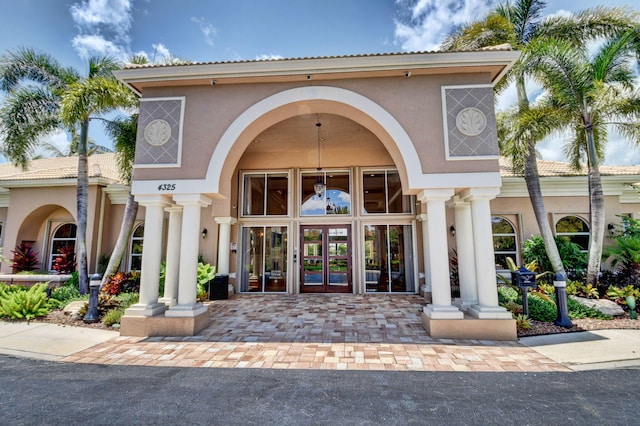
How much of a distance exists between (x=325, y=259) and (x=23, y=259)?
38.2 ft

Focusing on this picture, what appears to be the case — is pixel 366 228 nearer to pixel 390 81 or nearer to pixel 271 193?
pixel 271 193

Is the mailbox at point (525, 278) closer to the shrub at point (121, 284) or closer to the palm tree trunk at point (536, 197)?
the palm tree trunk at point (536, 197)

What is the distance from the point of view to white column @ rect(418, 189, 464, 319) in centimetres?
600

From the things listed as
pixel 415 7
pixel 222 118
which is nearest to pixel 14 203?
pixel 222 118

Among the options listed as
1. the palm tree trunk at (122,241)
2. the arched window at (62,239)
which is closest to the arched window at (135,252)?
the palm tree trunk at (122,241)

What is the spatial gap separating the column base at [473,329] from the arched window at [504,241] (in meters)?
5.97

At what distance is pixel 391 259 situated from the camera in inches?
428

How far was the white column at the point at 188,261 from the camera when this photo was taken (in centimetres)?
629

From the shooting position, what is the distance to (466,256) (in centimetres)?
688

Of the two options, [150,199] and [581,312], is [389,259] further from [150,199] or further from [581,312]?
[150,199]

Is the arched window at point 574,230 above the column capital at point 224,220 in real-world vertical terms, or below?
below

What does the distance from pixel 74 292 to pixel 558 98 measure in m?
15.7

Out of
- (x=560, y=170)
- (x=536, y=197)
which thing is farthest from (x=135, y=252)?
(x=560, y=170)

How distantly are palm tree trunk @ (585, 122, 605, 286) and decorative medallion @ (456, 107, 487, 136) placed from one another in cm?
481
